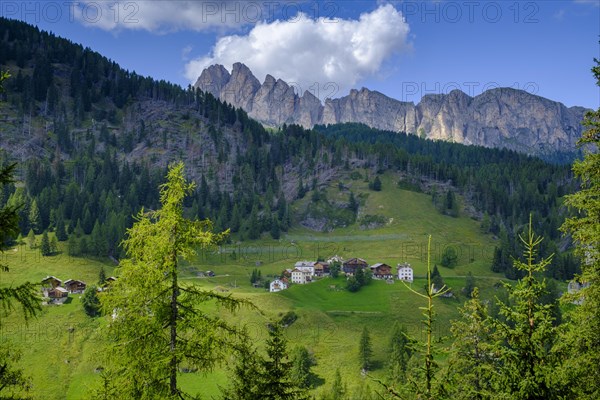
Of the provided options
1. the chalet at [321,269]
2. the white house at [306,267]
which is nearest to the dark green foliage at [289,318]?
the white house at [306,267]

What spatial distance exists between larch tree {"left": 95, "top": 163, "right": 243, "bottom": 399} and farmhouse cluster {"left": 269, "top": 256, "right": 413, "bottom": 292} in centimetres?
13015

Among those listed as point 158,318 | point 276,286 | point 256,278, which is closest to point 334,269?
point 276,286

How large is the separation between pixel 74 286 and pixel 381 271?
101814 millimetres

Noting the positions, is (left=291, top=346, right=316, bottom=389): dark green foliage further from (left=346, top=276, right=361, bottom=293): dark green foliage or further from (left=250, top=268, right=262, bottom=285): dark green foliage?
(left=250, top=268, right=262, bottom=285): dark green foliage

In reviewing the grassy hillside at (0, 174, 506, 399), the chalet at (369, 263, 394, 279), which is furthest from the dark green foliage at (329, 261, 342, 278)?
the chalet at (369, 263, 394, 279)

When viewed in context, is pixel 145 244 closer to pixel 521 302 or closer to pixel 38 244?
pixel 521 302

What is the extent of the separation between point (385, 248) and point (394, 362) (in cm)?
10446

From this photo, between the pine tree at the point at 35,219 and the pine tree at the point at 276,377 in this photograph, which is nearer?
the pine tree at the point at 276,377

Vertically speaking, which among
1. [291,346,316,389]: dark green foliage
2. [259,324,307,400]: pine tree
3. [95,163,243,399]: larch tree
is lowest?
[291,346,316,389]: dark green foliage

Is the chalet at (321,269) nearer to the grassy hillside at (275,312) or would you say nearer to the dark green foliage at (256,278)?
the grassy hillside at (275,312)

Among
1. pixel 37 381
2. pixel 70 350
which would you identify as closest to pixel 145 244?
pixel 37 381

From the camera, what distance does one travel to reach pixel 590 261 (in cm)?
2045

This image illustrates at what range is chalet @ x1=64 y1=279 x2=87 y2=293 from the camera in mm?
127562

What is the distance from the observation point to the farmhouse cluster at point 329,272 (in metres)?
151
